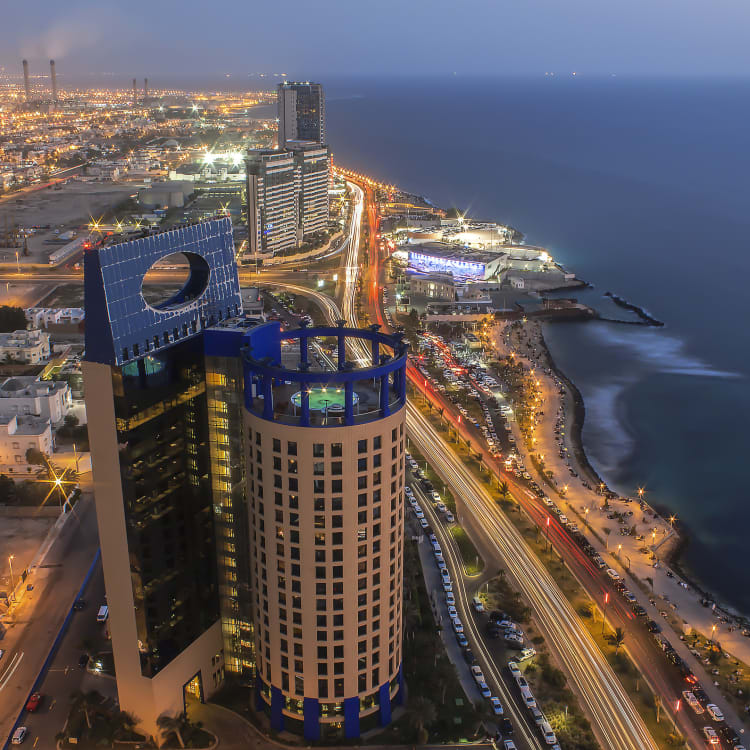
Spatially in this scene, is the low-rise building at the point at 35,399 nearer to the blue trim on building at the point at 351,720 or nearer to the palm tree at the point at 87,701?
the palm tree at the point at 87,701

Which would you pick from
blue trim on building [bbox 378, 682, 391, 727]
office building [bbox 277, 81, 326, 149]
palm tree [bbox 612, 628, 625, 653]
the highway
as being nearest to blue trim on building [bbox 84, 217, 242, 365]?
blue trim on building [bbox 378, 682, 391, 727]

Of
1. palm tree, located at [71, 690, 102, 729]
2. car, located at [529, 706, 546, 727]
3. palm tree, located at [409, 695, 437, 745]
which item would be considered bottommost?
car, located at [529, 706, 546, 727]

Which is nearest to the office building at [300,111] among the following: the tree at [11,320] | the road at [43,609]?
the tree at [11,320]

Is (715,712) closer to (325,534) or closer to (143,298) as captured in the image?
(325,534)

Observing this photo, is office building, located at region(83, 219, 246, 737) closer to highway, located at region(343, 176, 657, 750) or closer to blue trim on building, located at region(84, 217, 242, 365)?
blue trim on building, located at region(84, 217, 242, 365)

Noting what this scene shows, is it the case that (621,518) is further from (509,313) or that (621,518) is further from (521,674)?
(509,313)

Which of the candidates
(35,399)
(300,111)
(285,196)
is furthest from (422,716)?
(300,111)
